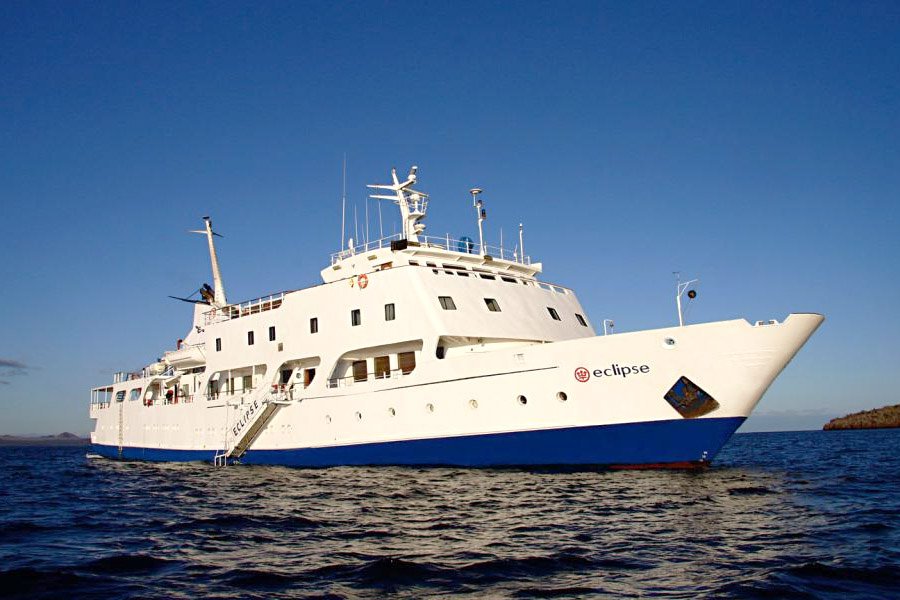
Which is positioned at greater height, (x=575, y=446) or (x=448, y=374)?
(x=448, y=374)

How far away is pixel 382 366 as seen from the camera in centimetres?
2417

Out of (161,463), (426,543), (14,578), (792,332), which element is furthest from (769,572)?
(161,463)

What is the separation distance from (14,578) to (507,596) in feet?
20.7

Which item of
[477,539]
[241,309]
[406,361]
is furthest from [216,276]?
[477,539]

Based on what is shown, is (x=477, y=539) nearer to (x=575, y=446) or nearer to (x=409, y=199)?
(x=575, y=446)

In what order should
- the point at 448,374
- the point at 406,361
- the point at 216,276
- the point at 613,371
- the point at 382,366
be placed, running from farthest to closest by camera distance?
the point at 216,276 < the point at 382,366 < the point at 406,361 < the point at 448,374 < the point at 613,371

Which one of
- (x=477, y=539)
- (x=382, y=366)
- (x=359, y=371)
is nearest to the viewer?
(x=477, y=539)

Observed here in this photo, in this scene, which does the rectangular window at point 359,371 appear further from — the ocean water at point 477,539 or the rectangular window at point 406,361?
the ocean water at point 477,539

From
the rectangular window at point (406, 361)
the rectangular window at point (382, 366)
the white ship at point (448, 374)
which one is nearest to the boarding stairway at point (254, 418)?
the white ship at point (448, 374)

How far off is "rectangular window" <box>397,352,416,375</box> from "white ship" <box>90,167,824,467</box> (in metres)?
0.08

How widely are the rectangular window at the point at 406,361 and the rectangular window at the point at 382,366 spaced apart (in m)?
0.54

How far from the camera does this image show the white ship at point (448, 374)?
17750mm

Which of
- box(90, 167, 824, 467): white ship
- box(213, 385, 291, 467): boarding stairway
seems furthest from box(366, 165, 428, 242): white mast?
box(213, 385, 291, 467): boarding stairway

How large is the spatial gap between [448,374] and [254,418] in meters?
9.53
